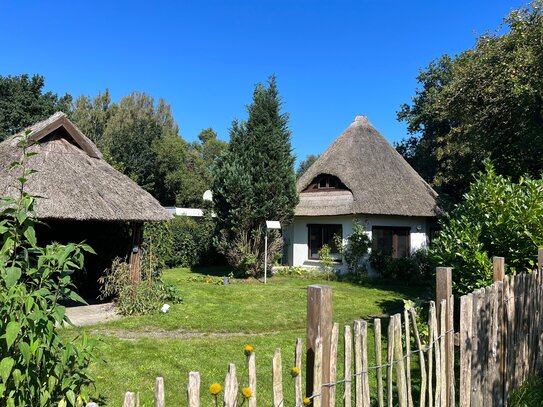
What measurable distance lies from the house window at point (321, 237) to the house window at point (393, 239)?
4.94 ft

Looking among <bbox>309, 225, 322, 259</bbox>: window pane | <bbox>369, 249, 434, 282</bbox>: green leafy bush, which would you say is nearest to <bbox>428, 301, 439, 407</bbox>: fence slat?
<bbox>369, 249, 434, 282</bbox>: green leafy bush

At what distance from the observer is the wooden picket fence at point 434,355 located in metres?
2.19

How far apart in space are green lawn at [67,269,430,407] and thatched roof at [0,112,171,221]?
8.16 feet

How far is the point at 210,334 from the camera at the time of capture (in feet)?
27.7

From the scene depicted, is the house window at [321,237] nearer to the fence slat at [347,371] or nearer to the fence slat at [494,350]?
the fence slat at [494,350]

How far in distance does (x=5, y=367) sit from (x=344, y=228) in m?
16.6

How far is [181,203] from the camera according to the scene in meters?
36.4

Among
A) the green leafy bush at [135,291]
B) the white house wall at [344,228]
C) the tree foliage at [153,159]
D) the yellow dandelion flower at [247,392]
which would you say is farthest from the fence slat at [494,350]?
the tree foliage at [153,159]

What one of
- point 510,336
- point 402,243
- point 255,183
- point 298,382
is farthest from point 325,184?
point 298,382

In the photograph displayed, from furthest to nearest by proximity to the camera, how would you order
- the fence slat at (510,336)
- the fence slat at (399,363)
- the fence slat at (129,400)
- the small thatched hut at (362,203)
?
1. the small thatched hut at (362,203)
2. the fence slat at (510,336)
3. the fence slat at (399,363)
4. the fence slat at (129,400)

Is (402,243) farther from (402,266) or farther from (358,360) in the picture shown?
(358,360)

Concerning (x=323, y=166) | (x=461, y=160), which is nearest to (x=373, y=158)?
(x=323, y=166)

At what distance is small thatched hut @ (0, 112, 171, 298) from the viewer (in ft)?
31.3

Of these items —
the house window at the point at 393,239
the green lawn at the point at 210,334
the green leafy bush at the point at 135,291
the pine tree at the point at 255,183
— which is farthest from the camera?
the house window at the point at 393,239
